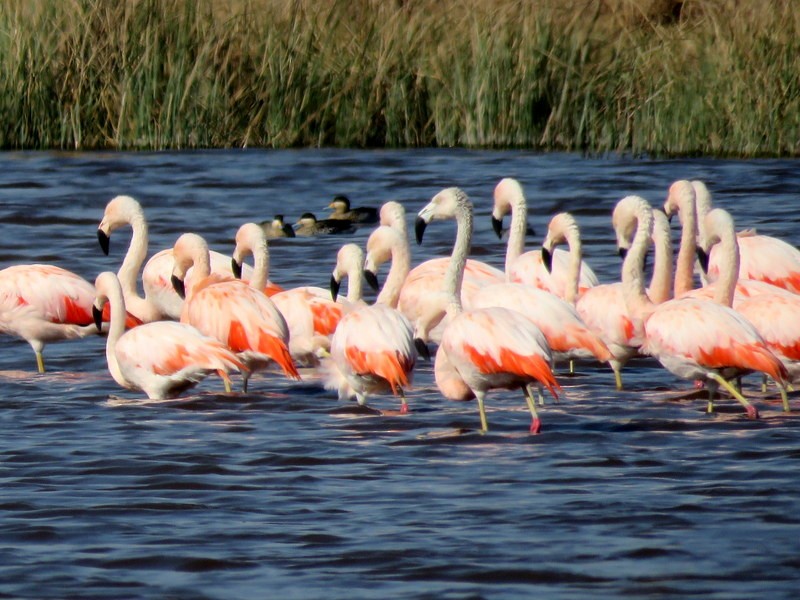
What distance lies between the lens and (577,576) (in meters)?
5.03

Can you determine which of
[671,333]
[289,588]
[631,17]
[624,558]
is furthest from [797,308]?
[631,17]

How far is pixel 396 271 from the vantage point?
28.3 feet

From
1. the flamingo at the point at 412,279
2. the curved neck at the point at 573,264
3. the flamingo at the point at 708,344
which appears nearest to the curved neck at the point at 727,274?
the flamingo at the point at 708,344

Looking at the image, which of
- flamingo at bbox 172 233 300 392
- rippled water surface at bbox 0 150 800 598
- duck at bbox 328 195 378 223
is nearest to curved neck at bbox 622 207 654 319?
rippled water surface at bbox 0 150 800 598

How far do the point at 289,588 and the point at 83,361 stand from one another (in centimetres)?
480

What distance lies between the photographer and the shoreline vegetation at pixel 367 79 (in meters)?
16.0

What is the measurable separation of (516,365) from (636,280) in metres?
1.53

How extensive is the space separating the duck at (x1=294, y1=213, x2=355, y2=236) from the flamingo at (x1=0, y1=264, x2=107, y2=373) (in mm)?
4699

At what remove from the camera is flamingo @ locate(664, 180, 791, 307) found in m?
8.23

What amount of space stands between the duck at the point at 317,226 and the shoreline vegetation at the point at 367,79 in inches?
110

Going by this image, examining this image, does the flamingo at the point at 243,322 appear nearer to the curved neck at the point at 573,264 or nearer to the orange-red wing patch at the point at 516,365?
the orange-red wing patch at the point at 516,365

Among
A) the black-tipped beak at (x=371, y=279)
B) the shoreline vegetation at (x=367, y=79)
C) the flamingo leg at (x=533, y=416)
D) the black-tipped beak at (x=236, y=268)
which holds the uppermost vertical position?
the shoreline vegetation at (x=367, y=79)

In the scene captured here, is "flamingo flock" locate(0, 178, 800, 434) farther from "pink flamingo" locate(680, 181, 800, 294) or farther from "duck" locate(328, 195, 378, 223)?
"duck" locate(328, 195, 378, 223)

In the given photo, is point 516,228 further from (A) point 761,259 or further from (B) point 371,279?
(B) point 371,279
